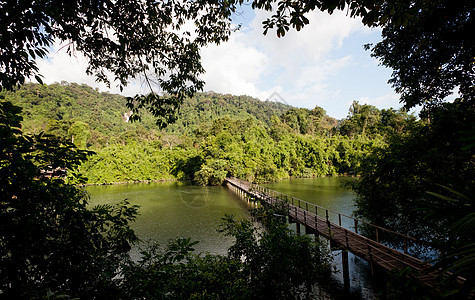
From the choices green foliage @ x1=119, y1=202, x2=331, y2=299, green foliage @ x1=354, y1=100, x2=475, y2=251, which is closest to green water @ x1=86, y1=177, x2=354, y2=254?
green foliage @ x1=354, y1=100, x2=475, y2=251

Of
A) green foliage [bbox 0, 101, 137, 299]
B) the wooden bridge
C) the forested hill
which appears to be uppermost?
the forested hill

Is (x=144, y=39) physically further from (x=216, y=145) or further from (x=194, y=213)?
(x=216, y=145)

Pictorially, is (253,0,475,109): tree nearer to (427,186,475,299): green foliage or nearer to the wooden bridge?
(427,186,475,299): green foliage

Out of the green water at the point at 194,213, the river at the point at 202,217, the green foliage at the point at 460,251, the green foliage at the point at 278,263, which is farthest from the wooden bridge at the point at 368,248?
the green foliage at the point at 460,251

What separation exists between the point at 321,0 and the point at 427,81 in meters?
7.17

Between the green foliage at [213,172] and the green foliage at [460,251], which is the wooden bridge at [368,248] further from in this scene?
the green foliage at [213,172]

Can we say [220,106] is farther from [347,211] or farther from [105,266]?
[105,266]

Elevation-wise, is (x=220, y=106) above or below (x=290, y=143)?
above

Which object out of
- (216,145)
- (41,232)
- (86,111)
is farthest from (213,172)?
(86,111)

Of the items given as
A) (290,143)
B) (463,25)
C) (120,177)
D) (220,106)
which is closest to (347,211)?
(463,25)

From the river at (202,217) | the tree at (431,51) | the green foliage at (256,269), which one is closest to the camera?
the green foliage at (256,269)

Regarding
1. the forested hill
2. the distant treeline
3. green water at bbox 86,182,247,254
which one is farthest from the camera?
the forested hill

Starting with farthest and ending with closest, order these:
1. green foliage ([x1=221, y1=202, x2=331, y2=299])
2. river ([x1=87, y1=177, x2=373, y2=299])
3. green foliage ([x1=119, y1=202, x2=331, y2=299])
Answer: river ([x1=87, y1=177, x2=373, y2=299]), green foliage ([x1=221, y1=202, x2=331, y2=299]), green foliage ([x1=119, y1=202, x2=331, y2=299])

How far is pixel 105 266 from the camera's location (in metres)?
2.23
